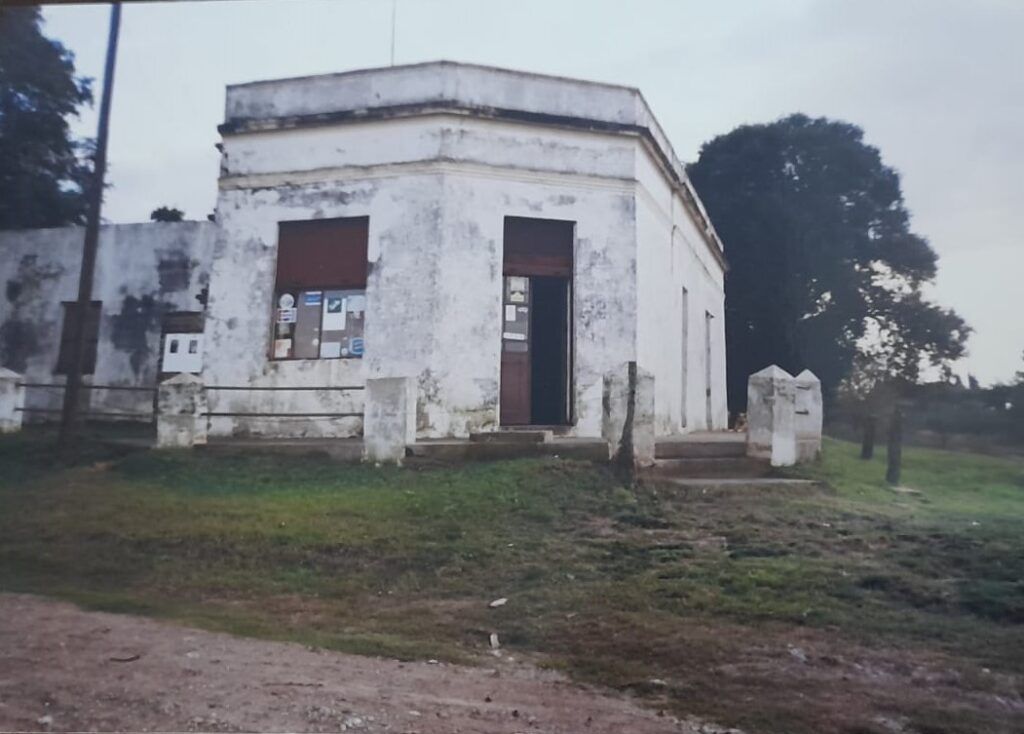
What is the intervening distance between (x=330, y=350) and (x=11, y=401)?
4.62ft

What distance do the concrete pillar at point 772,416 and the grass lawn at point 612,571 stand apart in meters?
0.19

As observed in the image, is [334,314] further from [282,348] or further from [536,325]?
[536,325]

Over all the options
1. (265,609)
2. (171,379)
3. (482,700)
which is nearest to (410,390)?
(171,379)

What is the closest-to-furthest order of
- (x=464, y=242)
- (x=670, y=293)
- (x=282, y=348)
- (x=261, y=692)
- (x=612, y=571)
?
1. (x=261, y=692)
2. (x=612, y=571)
3. (x=282, y=348)
4. (x=464, y=242)
5. (x=670, y=293)

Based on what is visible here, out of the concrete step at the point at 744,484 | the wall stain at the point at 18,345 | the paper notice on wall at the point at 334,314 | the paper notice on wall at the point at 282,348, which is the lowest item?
the concrete step at the point at 744,484

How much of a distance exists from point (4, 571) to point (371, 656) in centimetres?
129

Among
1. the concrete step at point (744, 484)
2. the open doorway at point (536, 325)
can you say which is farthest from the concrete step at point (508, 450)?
the open doorway at point (536, 325)

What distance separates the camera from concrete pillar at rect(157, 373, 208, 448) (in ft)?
10.1

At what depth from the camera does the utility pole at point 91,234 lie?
2.97 m

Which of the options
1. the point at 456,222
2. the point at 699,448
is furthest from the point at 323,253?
the point at 699,448

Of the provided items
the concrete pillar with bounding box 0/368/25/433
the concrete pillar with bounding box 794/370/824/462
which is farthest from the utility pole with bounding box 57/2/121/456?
the concrete pillar with bounding box 794/370/824/462

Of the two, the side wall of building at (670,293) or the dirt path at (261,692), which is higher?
the side wall of building at (670,293)

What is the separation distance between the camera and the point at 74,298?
10.00 feet

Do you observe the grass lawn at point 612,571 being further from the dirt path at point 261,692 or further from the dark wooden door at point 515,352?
the dark wooden door at point 515,352
